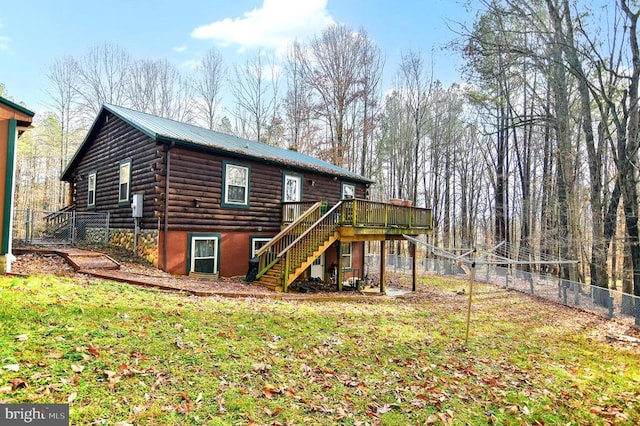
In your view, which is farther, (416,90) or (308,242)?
(416,90)

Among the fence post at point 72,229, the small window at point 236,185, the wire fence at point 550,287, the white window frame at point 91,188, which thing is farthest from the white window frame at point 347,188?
the fence post at point 72,229

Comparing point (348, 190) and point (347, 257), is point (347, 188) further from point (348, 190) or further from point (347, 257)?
point (347, 257)

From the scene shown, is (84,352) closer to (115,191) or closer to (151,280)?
(151,280)

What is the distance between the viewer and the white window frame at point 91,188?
45.7 feet

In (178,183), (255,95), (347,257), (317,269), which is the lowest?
(317,269)

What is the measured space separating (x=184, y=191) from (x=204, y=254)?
2.28 meters

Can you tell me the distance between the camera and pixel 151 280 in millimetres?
8102

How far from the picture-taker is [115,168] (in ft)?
42.1

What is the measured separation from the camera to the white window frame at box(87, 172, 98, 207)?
13.9 m

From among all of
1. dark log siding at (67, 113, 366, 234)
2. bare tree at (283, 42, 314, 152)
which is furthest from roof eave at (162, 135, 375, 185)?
bare tree at (283, 42, 314, 152)

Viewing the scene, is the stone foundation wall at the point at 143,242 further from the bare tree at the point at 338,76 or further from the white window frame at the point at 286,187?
the bare tree at the point at 338,76

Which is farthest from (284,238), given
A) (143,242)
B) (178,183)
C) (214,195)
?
(143,242)

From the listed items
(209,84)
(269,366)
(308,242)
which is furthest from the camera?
(209,84)

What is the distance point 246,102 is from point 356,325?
26.6 meters
